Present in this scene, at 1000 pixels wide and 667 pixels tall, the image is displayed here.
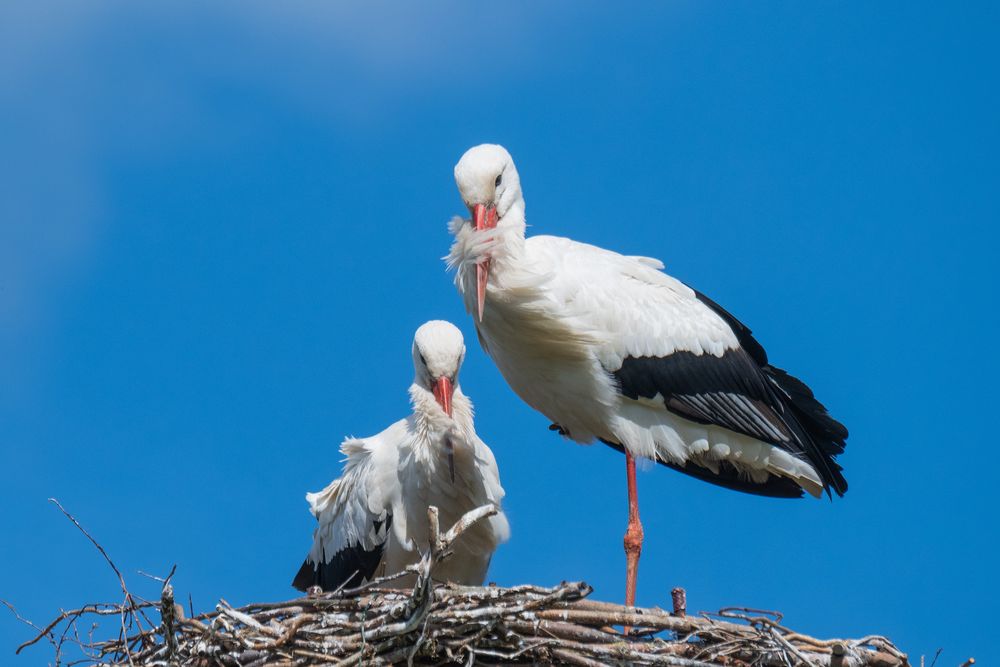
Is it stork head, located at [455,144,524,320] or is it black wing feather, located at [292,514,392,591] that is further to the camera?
black wing feather, located at [292,514,392,591]

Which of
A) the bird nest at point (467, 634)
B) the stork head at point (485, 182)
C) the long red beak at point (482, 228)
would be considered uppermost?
the stork head at point (485, 182)

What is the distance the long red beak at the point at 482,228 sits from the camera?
7.40m

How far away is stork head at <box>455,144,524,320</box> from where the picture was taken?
292 inches

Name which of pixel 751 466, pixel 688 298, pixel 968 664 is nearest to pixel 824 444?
pixel 751 466

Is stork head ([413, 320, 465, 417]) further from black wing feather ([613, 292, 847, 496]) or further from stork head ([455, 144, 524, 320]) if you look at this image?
black wing feather ([613, 292, 847, 496])

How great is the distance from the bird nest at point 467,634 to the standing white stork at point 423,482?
1065 millimetres

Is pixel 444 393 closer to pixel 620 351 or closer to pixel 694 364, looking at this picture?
pixel 620 351

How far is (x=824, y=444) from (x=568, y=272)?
5.98 feet

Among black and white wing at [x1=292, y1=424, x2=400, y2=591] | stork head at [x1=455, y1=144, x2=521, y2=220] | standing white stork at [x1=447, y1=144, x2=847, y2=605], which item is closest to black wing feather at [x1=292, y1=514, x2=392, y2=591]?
black and white wing at [x1=292, y1=424, x2=400, y2=591]

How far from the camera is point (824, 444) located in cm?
850

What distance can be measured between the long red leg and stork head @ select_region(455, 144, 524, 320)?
124 centimetres

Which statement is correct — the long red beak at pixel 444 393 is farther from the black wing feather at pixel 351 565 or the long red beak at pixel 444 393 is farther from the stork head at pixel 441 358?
the black wing feather at pixel 351 565

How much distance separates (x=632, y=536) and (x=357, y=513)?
1.39 m

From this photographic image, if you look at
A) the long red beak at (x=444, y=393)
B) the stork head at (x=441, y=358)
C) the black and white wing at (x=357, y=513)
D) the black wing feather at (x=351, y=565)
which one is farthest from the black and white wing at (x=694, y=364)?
the black wing feather at (x=351, y=565)
